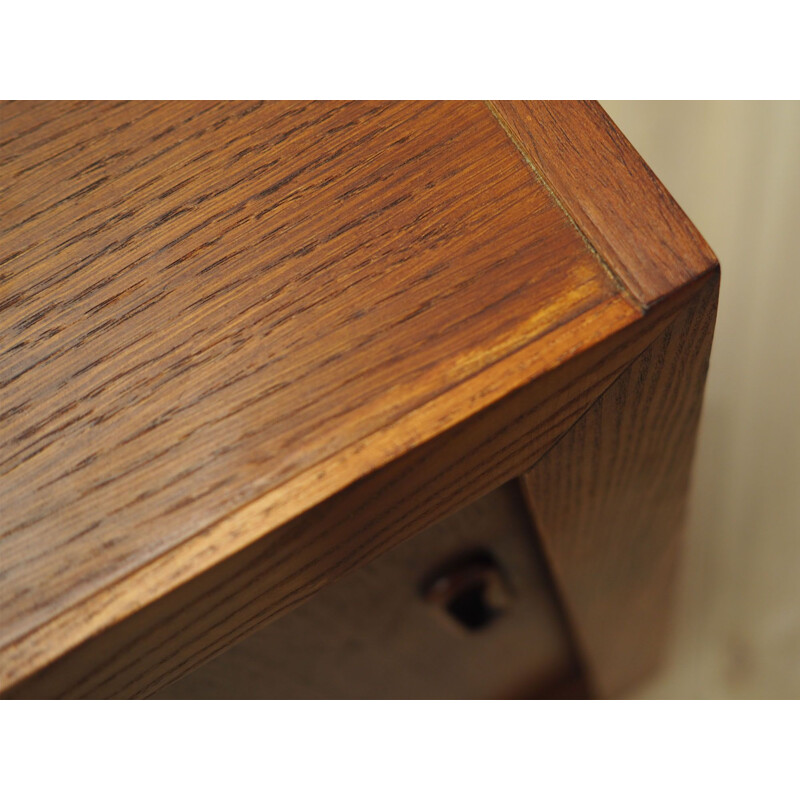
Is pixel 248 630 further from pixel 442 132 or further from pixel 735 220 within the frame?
pixel 735 220

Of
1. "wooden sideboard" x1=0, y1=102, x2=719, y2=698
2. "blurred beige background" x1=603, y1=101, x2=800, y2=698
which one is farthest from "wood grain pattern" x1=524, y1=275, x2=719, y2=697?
"blurred beige background" x1=603, y1=101, x2=800, y2=698

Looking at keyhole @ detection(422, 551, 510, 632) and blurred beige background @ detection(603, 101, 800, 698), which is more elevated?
blurred beige background @ detection(603, 101, 800, 698)

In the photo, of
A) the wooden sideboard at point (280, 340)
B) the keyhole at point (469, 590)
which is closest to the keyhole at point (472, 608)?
the keyhole at point (469, 590)

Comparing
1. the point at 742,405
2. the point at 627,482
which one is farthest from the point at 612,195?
the point at 742,405

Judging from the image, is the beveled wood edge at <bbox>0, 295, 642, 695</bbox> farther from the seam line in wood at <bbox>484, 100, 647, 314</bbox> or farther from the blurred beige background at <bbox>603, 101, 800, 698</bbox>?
the blurred beige background at <bbox>603, 101, 800, 698</bbox>

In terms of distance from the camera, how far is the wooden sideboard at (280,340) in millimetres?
205

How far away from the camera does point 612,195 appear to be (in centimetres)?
22

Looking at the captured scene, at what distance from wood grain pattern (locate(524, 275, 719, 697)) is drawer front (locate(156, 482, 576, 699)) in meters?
0.01

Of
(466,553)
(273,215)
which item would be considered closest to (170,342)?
(273,215)

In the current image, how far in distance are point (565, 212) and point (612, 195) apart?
1 centimetres

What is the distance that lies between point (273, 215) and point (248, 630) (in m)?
0.12

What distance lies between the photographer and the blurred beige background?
0.70m

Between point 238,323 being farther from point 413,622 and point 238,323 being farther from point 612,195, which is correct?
point 413,622

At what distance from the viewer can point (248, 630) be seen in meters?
0.24
